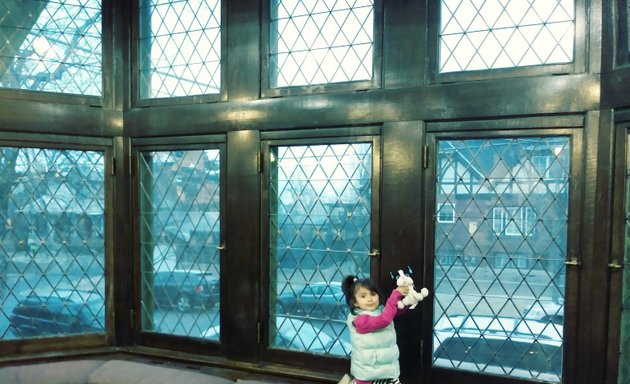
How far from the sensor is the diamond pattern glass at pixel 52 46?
2.57m

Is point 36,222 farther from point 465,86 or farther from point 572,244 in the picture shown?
point 572,244

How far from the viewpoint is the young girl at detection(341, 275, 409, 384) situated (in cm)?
193

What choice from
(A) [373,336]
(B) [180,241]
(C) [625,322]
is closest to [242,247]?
(B) [180,241]

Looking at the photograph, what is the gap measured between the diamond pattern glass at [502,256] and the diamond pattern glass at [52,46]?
2.22 meters

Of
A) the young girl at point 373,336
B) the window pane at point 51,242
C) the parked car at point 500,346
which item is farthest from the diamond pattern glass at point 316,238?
the window pane at point 51,242

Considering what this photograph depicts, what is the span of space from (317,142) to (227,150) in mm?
553

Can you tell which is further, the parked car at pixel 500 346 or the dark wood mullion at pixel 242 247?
the dark wood mullion at pixel 242 247

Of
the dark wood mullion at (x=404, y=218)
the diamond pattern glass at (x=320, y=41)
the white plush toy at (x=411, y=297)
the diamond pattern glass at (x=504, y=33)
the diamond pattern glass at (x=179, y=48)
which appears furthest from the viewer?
the diamond pattern glass at (x=179, y=48)

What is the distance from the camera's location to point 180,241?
2.67 m

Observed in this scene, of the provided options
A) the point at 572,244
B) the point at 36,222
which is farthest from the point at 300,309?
the point at 36,222

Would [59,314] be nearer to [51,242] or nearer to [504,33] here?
[51,242]

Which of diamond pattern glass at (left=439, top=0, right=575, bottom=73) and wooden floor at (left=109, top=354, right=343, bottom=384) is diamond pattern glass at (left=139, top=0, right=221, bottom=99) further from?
wooden floor at (left=109, top=354, right=343, bottom=384)

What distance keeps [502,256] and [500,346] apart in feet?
1.50

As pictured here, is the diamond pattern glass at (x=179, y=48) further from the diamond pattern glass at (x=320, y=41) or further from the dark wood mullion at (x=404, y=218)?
the dark wood mullion at (x=404, y=218)
